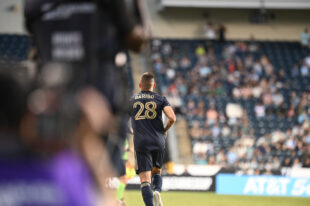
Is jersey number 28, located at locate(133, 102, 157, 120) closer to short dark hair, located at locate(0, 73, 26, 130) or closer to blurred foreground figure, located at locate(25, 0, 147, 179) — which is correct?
blurred foreground figure, located at locate(25, 0, 147, 179)

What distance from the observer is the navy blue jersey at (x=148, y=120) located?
742 centimetres

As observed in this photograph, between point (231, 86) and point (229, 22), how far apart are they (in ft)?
19.5

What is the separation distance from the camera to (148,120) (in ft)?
24.7

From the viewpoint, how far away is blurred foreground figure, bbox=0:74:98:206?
1.50 m

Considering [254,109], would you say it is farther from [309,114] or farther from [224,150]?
[224,150]

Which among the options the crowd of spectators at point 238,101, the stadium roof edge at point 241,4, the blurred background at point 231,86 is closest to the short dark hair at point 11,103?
the blurred background at point 231,86

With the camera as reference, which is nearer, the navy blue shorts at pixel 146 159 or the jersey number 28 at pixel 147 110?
the jersey number 28 at pixel 147 110

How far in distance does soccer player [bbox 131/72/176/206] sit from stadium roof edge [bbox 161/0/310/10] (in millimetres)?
19209

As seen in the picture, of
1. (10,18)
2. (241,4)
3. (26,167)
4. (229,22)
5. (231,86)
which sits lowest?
(26,167)

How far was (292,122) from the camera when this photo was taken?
21.1 m

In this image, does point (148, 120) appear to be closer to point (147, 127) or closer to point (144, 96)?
point (147, 127)

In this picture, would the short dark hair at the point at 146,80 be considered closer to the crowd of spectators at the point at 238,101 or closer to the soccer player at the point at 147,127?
the soccer player at the point at 147,127

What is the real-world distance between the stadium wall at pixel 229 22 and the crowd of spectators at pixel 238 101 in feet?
4.12

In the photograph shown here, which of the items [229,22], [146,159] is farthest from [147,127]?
[229,22]
